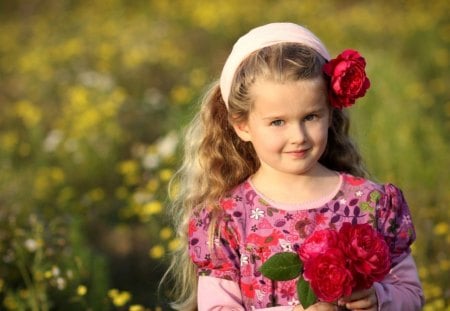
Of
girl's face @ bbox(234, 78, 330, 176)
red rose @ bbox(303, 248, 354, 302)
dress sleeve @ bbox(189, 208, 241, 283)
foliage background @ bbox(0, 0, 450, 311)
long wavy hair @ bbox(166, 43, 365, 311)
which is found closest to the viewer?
red rose @ bbox(303, 248, 354, 302)

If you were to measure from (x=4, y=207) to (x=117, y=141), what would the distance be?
1387mm

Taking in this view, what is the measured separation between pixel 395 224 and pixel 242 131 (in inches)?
19.7

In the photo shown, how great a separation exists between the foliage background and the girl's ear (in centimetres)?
72

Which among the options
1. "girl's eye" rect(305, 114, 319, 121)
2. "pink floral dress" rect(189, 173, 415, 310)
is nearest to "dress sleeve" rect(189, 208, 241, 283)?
"pink floral dress" rect(189, 173, 415, 310)

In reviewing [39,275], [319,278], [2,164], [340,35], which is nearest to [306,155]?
[319,278]

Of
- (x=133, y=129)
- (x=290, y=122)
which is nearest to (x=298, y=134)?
(x=290, y=122)

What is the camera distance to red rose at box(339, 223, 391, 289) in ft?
6.59

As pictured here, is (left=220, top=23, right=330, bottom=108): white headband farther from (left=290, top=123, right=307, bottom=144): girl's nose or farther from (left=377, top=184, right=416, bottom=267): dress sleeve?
(left=377, top=184, right=416, bottom=267): dress sleeve

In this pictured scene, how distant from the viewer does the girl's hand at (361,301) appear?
84.2 inches

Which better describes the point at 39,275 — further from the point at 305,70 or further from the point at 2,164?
the point at 2,164

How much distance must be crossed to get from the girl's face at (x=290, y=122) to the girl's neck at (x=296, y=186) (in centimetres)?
5

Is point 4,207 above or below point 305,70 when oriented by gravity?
below

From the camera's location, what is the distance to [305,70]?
2.23m

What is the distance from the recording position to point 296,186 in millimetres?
2354
